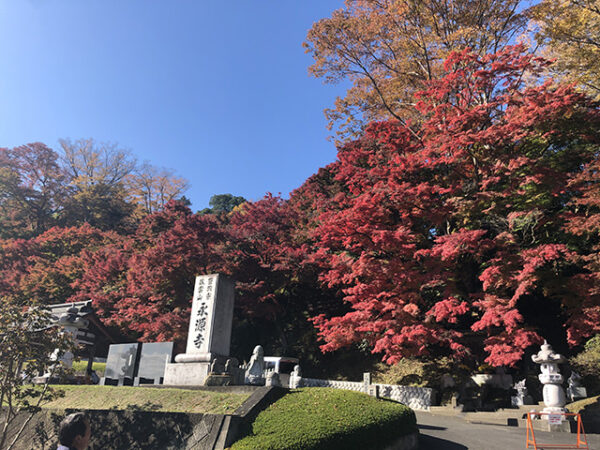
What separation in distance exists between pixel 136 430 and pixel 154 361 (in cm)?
521

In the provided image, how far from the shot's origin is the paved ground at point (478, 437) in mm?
8906

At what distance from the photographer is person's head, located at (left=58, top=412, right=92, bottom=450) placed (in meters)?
3.53

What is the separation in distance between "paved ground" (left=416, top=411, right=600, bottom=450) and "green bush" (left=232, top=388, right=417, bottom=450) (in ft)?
3.74

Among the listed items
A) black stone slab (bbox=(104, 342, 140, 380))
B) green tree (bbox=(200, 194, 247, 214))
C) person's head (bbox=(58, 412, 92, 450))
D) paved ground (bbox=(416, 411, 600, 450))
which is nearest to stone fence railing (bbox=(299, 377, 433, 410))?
paved ground (bbox=(416, 411, 600, 450))

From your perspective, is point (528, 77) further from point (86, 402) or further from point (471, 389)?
point (86, 402)

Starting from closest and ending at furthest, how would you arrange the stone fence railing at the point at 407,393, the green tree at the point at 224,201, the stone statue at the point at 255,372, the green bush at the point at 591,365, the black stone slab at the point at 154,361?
the stone statue at the point at 255,372 < the black stone slab at the point at 154,361 < the green bush at the point at 591,365 < the stone fence railing at the point at 407,393 < the green tree at the point at 224,201

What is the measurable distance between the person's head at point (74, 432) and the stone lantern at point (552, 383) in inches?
421

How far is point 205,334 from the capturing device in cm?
1141

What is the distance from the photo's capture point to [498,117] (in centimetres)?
1520

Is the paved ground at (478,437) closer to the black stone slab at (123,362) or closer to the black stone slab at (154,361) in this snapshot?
the black stone slab at (154,361)

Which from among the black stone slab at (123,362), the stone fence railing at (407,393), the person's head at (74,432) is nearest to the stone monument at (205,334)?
the black stone slab at (123,362)

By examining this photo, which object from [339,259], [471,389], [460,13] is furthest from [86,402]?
[460,13]

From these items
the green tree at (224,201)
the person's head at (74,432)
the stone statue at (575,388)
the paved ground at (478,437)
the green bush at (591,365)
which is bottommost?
the paved ground at (478,437)

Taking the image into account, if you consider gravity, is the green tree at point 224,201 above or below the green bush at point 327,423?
above
